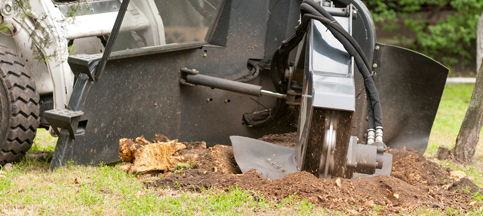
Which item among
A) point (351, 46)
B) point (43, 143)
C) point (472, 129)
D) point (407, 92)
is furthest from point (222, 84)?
point (472, 129)

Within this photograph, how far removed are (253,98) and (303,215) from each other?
188 cm

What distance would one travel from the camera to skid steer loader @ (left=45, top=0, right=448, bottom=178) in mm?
2807

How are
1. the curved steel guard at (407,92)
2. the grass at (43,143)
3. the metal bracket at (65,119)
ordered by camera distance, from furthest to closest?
1. the grass at (43,143)
2. the curved steel guard at (407,92)
3. the metal bracket at (65,119)

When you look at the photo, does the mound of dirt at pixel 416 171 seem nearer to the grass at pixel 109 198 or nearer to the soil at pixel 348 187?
the soil at pixel 348 187

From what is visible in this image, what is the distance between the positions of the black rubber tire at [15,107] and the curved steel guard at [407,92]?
262cm

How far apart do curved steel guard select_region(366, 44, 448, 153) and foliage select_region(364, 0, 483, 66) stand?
7918 millimetres

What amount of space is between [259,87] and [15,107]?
5.66 feet

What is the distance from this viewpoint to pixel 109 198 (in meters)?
2.72

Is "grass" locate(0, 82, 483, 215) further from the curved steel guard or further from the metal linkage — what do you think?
the curved steel guard

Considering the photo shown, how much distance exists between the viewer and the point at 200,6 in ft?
13.0

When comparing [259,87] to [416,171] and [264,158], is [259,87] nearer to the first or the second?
[264,158]

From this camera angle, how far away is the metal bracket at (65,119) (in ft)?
10.1

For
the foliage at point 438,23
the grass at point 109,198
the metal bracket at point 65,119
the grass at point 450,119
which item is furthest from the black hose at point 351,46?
the foliage at point 438,23

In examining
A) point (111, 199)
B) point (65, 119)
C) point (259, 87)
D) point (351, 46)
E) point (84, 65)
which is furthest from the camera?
point (259, 87)
